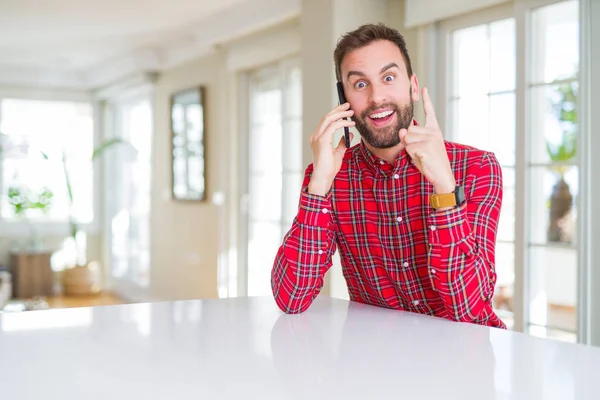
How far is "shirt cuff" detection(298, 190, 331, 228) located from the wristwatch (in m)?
0.29

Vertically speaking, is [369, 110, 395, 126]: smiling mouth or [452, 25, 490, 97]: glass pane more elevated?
[452, 25, 490, 97]: glass pane

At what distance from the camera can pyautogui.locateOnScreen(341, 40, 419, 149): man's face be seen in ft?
5.66

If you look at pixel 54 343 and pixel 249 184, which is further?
pixel 249 184

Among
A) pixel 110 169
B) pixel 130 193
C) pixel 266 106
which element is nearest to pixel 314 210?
pixel 266 106

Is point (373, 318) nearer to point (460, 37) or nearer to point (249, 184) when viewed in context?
point (460, 37)

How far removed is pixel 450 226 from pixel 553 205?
2.02 m

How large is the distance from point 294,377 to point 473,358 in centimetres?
30

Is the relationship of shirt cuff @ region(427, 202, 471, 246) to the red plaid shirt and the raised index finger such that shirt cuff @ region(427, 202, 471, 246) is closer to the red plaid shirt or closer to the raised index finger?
the red plaid shirt

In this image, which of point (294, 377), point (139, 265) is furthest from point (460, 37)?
point (139, 265)

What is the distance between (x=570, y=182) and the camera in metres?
3.26

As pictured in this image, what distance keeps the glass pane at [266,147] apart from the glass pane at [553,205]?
2.34m

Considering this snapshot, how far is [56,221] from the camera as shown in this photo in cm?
854

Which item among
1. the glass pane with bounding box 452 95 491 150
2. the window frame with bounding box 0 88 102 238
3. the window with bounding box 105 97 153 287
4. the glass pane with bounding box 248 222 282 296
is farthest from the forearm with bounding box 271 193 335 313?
the window frame with bounding box 0 88 102 238

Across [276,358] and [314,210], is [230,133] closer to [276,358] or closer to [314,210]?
[314,210]
